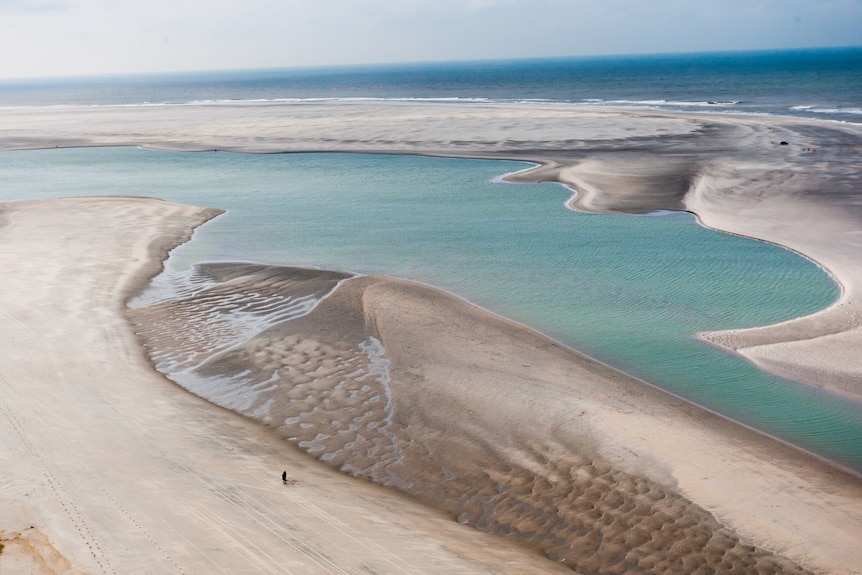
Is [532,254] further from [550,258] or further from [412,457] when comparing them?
[412,457]

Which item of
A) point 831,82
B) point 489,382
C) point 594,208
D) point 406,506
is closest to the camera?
point 406,506

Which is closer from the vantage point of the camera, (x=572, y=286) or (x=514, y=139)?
(x=572, y=286)

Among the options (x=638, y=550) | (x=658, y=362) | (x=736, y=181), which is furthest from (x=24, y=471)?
(x=736, y=181)

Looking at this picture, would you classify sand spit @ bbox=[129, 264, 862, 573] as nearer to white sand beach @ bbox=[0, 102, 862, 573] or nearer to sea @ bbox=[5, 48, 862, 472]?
white sand beach @ bbox=[0, 102, 862, 573]

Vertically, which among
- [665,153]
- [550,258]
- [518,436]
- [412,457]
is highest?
[665,153]

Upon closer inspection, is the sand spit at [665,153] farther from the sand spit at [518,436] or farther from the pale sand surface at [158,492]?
the pale sand surface at [158,492]

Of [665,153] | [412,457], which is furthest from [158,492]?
[665,153]

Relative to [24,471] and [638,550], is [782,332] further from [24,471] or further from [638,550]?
[24,471]
